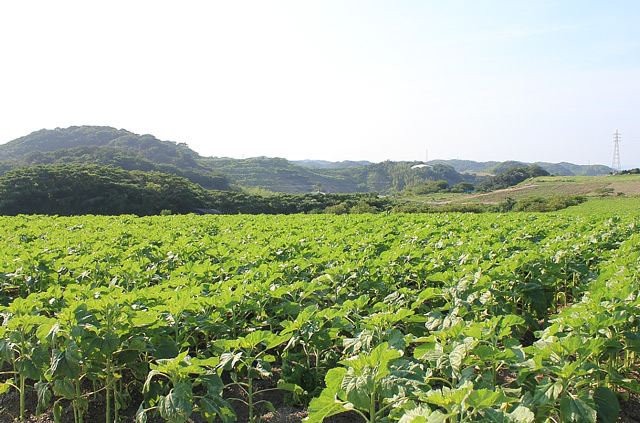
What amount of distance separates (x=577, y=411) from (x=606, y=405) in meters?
0.41

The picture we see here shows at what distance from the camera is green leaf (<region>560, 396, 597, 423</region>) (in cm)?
186

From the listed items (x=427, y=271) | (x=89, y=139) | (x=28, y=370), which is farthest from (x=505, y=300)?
(x=89, y=139)

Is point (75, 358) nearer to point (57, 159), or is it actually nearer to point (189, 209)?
point (189, 209)

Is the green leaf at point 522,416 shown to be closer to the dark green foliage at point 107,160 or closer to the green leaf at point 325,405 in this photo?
the green leaf at point 325,405

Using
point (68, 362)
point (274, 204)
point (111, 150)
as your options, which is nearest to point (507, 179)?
point (274, 204)

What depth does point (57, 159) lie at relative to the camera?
269 feet

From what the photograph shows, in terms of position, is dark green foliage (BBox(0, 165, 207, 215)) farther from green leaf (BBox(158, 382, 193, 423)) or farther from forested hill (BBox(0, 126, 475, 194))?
green leaf (BBox(158, 382, 193, 423))

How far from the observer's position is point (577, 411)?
1902 millimetres

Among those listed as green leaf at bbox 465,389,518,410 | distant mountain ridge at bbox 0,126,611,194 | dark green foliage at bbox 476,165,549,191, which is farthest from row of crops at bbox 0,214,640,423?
dark green foliage at bbox 476,165,549,191

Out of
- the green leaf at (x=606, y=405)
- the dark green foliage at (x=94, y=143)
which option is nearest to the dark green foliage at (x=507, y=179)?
the dark green foliage at (x=94, y=143)

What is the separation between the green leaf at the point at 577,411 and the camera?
73.3 inches

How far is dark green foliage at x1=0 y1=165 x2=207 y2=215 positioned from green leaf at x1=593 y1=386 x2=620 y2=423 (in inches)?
1851

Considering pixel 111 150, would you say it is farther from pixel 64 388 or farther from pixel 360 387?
pixel 360 387

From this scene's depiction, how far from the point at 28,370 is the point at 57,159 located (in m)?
96.5
